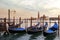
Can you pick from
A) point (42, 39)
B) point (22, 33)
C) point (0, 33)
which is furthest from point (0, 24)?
point (42, 39)

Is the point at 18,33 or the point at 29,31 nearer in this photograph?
the point at 29,31

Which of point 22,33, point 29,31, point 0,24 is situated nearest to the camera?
point 29,31

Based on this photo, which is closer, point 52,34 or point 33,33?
point 52,34

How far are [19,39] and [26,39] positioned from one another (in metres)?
0.40

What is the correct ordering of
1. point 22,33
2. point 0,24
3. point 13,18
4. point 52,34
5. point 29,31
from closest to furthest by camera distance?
point 52,34, point 29,31, point 22,33, point 0,24, point 13,18

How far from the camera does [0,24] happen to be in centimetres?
1212

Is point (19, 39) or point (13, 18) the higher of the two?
point (13, 18)

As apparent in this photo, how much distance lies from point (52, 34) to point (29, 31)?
165 centimetres

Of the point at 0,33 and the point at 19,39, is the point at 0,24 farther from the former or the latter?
the point at 19,39

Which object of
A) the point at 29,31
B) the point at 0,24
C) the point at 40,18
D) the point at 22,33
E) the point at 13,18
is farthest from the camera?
the point at 40,18

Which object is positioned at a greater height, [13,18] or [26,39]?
[13,18]

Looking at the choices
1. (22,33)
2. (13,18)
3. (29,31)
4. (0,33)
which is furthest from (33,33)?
(13,18)

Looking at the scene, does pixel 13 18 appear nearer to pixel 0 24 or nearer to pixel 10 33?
pixel 0 24

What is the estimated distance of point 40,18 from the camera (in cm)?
1567
